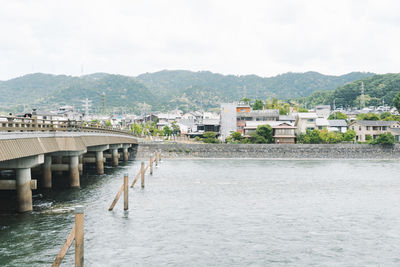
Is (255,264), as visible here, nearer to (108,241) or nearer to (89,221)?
(108,241)

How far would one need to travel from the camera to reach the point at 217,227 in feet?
69.4

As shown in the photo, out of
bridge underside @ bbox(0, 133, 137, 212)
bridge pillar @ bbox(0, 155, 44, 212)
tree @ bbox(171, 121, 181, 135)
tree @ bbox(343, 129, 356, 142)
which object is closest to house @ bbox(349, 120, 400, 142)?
tree @ bbox(343, 129, 356, 142)

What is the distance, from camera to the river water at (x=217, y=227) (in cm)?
1628

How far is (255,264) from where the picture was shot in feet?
51.4

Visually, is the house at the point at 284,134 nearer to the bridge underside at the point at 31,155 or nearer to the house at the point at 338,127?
the house at the point at 338,127

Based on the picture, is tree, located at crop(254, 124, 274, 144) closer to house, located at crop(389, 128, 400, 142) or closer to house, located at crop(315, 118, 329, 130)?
house, located at crop(315, 118, 329, 130)

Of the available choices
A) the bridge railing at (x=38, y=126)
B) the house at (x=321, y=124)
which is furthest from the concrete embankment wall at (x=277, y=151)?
the bridge railing at (x=38, y=126)

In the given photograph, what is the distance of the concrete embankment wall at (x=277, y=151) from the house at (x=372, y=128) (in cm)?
1232

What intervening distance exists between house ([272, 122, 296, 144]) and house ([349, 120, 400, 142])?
1690 centimetres

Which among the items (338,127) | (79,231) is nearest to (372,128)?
(338,127)

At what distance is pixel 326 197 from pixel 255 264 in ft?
56.9

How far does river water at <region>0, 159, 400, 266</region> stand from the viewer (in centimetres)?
1628

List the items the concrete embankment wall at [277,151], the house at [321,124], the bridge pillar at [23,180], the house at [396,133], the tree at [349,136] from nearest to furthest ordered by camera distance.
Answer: the bridge pillar at [23,180] < the concrete embankment wall at [277,151] < the house at [396,133] < the tree at [349,136] < the house at [321,124]

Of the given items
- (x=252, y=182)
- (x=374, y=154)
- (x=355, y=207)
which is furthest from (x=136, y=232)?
(x=374, y=154)
